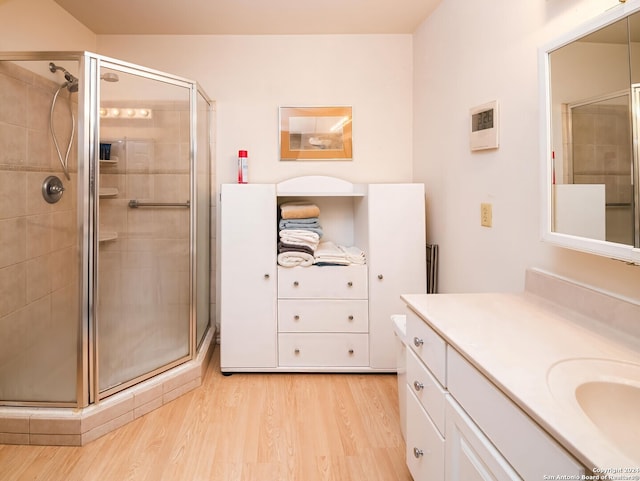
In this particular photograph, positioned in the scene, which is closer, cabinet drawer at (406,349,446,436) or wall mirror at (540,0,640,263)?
wall mirror at (540,0,640,263)

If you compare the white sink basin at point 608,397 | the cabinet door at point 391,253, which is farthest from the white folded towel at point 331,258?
the white sink basin at point 608,397

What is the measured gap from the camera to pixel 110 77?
1969 millimetres

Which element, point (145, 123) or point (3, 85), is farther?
point (145, 123)

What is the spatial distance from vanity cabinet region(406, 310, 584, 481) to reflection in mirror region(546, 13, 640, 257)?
0.57 meters

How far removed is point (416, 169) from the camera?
2859 millimetres

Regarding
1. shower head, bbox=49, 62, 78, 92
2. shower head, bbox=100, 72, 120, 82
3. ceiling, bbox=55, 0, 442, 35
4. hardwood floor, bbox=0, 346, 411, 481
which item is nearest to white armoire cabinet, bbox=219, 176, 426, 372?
hardwood floor, bbox=0, 346, 411, 481

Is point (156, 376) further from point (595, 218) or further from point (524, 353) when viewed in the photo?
point (595, 218)

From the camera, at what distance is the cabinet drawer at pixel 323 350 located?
8.25ft

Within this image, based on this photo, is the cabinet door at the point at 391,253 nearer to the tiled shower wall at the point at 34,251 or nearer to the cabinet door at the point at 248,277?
the cabinet door at the point at 248,277

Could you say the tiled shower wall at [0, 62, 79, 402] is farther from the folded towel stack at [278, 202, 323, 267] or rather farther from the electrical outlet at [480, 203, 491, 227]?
the electrical outlet at [480, 203, 491, 227]

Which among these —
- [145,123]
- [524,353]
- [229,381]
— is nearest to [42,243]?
[145,123]

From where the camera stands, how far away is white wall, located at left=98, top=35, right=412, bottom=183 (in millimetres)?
2861

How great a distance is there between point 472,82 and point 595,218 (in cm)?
112

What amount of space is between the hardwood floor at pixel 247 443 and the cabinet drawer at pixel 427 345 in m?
0.63
